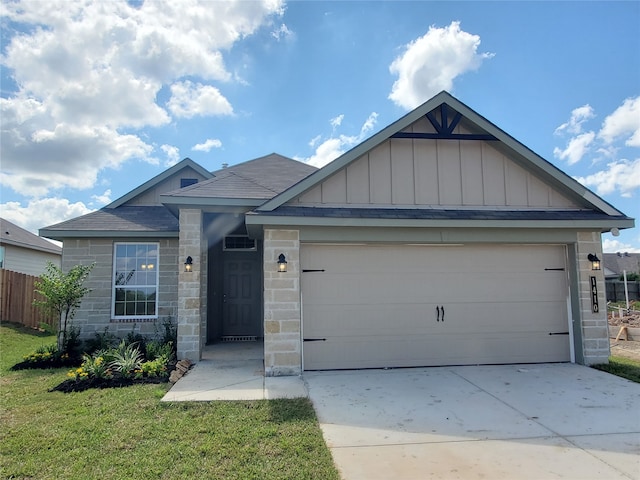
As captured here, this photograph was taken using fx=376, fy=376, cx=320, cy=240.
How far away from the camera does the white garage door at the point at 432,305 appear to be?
264 inches

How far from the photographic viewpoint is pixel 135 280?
9.20 metres

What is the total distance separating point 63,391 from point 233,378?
2.50 meters

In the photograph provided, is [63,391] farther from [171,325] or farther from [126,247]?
[126,247]

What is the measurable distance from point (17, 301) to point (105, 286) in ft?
18.8

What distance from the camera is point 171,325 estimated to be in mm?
8758

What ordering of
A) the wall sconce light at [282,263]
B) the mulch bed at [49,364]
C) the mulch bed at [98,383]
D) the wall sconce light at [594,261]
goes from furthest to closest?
1. the mulch bed at [49,364]
2. the wall sconce light at [594,261]
3. the wall sconce light at [282,263]
4. the mulch bed at [98,383]

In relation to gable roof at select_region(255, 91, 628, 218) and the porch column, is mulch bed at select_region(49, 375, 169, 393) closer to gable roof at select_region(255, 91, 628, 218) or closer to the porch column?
the porch column

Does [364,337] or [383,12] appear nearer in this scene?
[364,337]

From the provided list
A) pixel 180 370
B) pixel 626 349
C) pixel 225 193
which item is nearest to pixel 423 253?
pixel 225 193

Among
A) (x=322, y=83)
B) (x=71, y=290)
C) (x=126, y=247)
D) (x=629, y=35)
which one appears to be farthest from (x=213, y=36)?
(x=629, y=35)

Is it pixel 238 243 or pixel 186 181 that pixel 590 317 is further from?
pixel 186 181

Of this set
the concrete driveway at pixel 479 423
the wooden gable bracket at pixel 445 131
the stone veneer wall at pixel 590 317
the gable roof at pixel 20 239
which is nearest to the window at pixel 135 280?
the concrete driveway at pixel 479 423

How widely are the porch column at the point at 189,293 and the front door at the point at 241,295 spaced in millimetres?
2817

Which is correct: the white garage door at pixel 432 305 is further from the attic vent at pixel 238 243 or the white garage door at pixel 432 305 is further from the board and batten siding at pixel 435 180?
the attic vent at pixel 238 243
